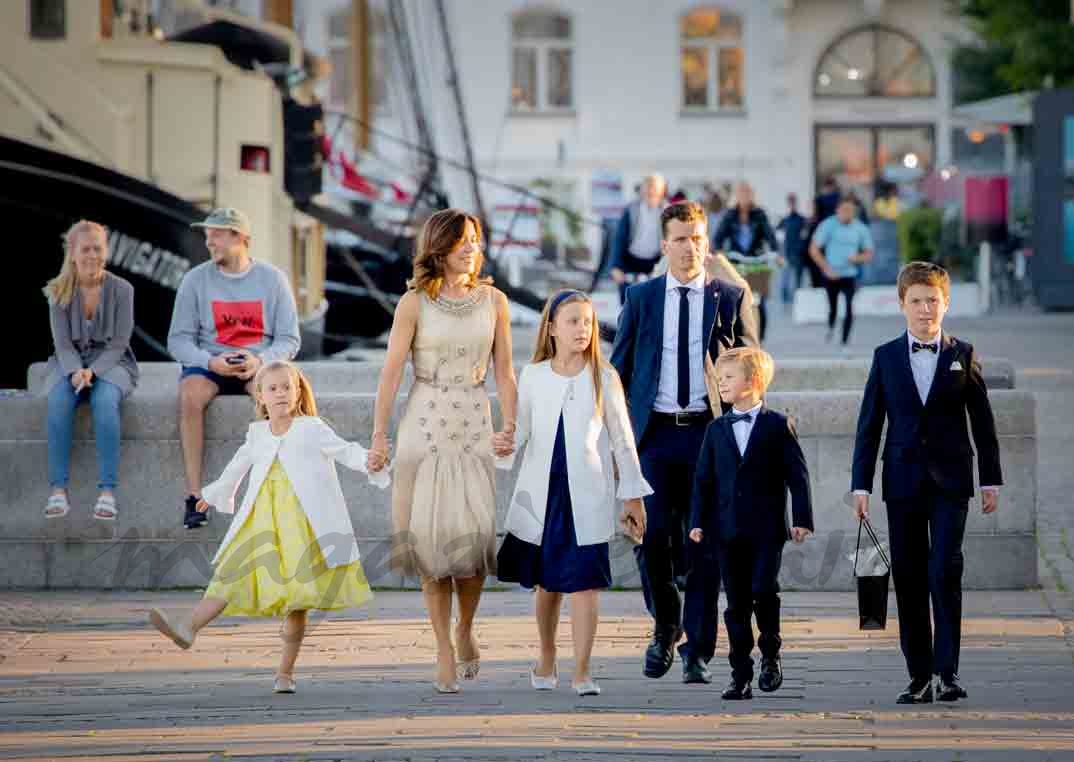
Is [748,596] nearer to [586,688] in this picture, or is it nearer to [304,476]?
[586,688]

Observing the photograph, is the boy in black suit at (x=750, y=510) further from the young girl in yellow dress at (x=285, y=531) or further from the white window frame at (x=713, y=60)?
the white window frame at (x=713, y=60)

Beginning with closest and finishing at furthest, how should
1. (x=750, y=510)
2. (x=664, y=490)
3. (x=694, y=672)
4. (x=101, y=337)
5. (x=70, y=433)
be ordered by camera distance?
(x=750, y=510)
(x=694, y=672)
(x=664, y=490)
(x=70, y=433)
(x=101, y=337)

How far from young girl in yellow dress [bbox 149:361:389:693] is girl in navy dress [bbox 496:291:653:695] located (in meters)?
0.55

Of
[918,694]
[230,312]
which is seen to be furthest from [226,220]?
[918,694]

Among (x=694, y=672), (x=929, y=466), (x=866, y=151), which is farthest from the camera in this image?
(x=866, y=151)

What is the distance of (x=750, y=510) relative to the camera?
835 centimetres

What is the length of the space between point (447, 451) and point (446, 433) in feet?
0.22

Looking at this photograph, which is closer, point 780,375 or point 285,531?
point 285,531

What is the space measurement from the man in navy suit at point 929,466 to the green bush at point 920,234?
2656cm

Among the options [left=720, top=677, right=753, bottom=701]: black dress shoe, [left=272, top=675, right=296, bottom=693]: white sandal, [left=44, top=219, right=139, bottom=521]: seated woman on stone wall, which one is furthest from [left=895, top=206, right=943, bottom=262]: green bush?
[left=272, top=675, right=296, bottom=693]: white sandal

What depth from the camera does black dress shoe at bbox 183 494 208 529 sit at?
10.9m

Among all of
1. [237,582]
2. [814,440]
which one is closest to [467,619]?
[237,582]

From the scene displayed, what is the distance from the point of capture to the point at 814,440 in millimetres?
11008

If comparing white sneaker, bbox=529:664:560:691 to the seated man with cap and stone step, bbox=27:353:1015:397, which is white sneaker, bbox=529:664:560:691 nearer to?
the seated man with cap
